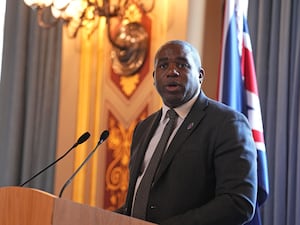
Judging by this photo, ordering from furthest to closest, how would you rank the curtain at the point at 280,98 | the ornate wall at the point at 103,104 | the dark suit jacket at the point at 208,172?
the ornate wall at the point at 103,104, the curtain at the point at 280,98, the dark suit jacket at the point at 208,172

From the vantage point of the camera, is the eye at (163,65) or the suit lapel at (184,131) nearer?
the suit lapel at (184,131)

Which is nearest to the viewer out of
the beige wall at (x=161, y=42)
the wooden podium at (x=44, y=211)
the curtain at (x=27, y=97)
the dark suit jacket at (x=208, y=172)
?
the wooden podium at (x=44, y=211)

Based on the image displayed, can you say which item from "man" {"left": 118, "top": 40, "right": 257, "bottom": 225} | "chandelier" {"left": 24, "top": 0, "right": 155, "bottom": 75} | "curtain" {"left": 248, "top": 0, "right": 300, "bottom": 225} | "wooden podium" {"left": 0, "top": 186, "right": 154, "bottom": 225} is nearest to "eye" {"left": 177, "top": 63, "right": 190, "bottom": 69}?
"man" {"left": 118, "top": 40, "right": 257, "bottom": 225}

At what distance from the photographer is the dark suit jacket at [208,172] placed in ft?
7.82

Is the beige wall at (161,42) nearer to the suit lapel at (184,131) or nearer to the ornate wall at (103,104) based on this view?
the ornate wall at (103,104)

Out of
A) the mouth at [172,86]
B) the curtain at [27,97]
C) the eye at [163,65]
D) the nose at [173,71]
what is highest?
the eye at [163,65]

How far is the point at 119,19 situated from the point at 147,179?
236 centimetres

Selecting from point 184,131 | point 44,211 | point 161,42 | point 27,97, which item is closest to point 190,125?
point 184,131

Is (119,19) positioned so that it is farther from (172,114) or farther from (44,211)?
(44,211)

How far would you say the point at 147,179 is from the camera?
2.61 meters

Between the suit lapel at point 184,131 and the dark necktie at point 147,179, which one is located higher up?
the suit lapel at point 184,131

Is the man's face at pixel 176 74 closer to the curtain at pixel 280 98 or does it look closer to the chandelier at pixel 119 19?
the curtain at pixel 280 98

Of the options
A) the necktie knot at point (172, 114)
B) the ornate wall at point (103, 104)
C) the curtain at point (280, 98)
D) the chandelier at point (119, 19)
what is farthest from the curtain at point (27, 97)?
the necktie knot at point (172, 114)

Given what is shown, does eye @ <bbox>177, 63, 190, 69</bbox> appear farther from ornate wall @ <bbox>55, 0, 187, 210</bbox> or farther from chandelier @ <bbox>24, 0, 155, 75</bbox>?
chandelier @ <bbox>24, 0, 155, 75</bbox>
